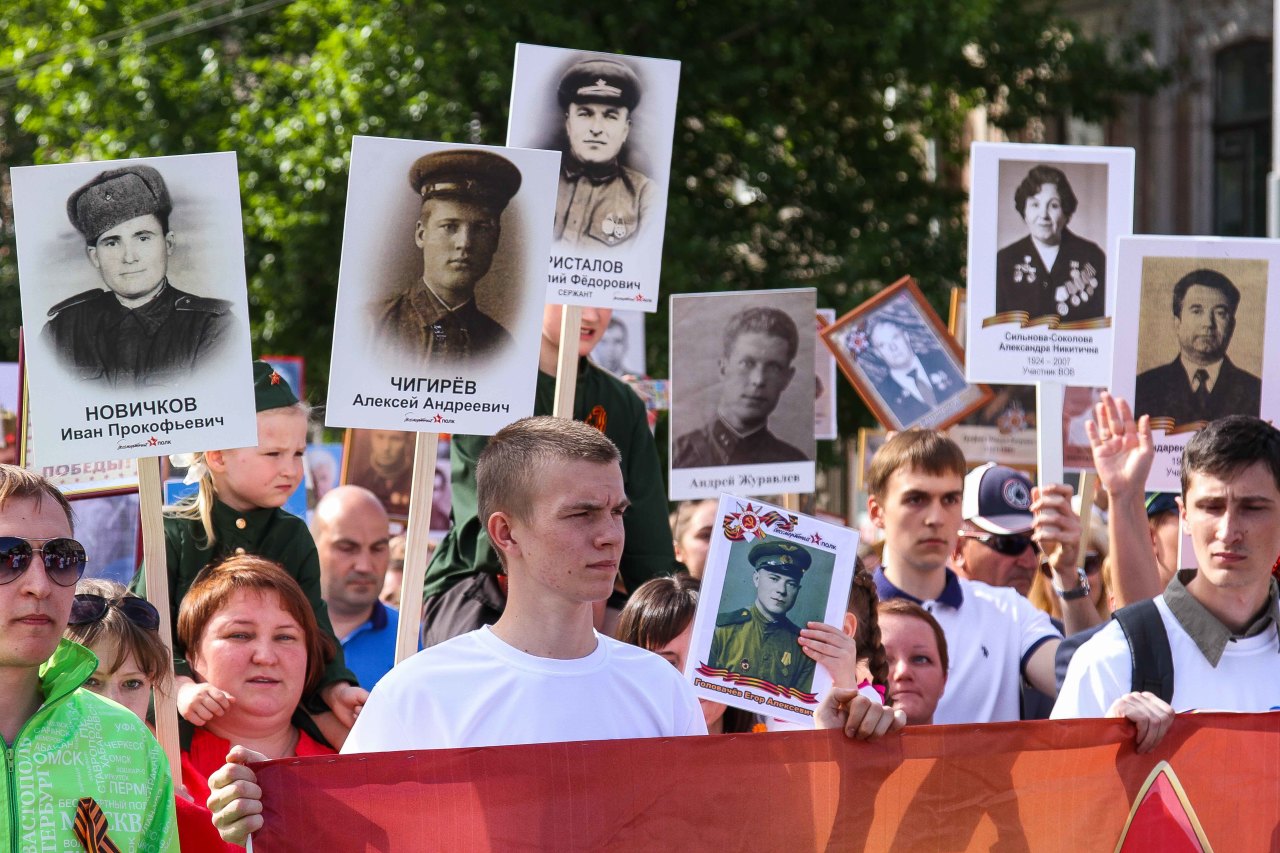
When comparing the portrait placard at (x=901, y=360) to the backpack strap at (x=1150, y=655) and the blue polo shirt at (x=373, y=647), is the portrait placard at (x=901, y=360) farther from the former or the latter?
the backpack strap at (x=1150, y=655)

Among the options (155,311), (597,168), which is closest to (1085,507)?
(597,168)

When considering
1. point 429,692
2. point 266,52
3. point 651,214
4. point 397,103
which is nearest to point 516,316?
point 651,214

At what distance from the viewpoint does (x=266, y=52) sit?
61.3 ft

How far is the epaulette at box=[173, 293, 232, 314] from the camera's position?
446 centimetres

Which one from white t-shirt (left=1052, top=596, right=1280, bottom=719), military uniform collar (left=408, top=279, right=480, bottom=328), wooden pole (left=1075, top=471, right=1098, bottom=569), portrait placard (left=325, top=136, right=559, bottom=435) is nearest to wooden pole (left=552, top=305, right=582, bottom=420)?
portrait placard (left=325, top=136, right=559, bottom=435)

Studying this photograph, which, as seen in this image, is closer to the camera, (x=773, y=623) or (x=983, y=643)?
(x=773, y=623)

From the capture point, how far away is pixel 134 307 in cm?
442

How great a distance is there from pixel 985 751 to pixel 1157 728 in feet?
1.20

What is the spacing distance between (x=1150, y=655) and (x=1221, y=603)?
237 mm

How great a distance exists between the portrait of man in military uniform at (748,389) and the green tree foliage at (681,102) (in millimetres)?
8514

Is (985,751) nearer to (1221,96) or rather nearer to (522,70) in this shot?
(522,70)

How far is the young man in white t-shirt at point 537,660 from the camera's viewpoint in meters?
3.34

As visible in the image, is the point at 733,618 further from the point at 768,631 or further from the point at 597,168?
the point at 597,168

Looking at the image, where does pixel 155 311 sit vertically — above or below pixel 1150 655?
above
